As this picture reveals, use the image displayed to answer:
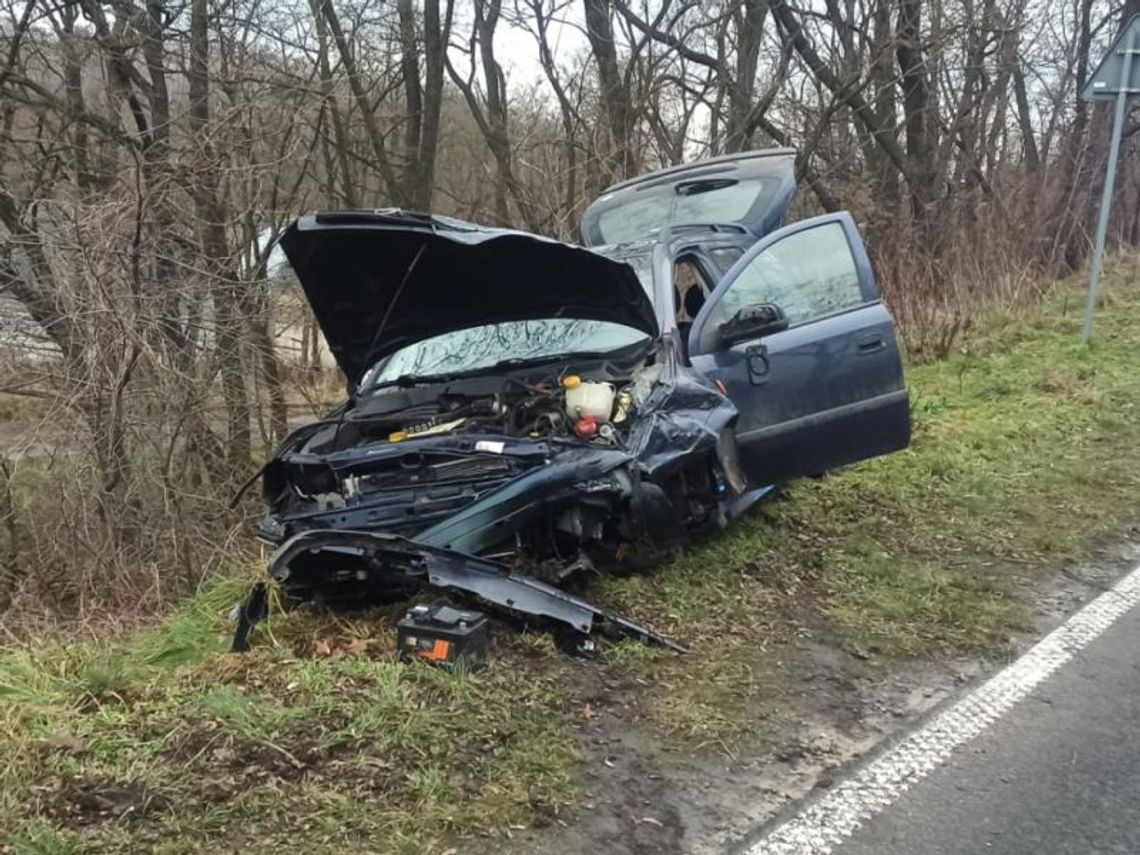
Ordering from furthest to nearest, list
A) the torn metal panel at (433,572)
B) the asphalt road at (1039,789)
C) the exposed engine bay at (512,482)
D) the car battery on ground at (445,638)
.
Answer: the exposed engine bay at (512,482), the torn metal panel at (433,572), the car battery on ground at (445,638), the asphalt road at (1039,789)

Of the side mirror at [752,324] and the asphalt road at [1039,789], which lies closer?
the asphalt road at [1039,789]

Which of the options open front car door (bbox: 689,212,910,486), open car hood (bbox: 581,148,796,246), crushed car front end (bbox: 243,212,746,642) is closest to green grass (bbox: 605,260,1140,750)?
crushed car front end (bbox: 243,212,746,642)

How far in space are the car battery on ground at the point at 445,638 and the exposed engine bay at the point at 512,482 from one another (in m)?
0.14

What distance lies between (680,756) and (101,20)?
940 centimetres

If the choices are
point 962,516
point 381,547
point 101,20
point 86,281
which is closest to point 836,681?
point 381,547

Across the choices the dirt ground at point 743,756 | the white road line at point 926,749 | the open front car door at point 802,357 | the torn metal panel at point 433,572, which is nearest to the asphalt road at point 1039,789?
the white road line at point 926,749

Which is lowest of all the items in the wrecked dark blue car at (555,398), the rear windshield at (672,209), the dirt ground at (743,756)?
the dirt ground at (743,756)

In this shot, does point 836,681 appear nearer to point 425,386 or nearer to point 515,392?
point 515,392

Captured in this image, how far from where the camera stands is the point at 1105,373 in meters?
9.49

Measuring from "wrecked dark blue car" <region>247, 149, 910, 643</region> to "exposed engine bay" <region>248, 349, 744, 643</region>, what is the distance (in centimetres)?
1

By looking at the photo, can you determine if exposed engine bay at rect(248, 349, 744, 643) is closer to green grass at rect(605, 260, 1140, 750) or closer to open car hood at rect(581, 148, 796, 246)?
green grass at rect(605, 260, 1140, 750)

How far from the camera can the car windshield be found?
17.2 ft

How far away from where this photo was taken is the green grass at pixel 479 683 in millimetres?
2928

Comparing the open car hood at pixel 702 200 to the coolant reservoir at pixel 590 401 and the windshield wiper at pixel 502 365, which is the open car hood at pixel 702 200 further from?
the coolant reservoir at pixel 590 401
